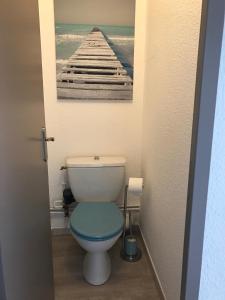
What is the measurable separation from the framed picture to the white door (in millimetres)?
773

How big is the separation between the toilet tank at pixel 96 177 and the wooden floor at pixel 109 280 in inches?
17.3

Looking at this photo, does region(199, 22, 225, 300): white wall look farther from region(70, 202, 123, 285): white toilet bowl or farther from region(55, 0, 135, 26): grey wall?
region(55, 0, 135, 26): grey wall

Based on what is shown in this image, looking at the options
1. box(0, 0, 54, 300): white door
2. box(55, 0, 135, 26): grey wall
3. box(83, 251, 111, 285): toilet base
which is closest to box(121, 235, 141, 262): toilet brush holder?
box(83, 251, 111, 285): toilet base

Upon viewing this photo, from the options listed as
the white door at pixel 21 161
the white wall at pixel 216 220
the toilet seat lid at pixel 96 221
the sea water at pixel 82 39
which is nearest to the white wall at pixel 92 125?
the sea water at pixel 82 39

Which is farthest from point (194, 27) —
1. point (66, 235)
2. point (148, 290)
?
point (66, 235)

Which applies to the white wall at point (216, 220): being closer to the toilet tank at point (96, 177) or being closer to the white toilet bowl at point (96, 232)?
the white toilet bowl at point (96, 232)

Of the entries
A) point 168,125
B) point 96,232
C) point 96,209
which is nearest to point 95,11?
point 168,125

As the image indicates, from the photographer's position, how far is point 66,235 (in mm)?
2330

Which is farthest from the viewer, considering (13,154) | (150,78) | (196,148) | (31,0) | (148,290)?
(150,78)

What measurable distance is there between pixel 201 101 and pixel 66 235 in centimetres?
180

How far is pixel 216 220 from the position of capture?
42.2 inches

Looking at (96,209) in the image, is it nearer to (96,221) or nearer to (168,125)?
(96,221)

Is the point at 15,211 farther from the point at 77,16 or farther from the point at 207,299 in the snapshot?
the point at 77,16

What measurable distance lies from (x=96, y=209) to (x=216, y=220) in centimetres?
98
